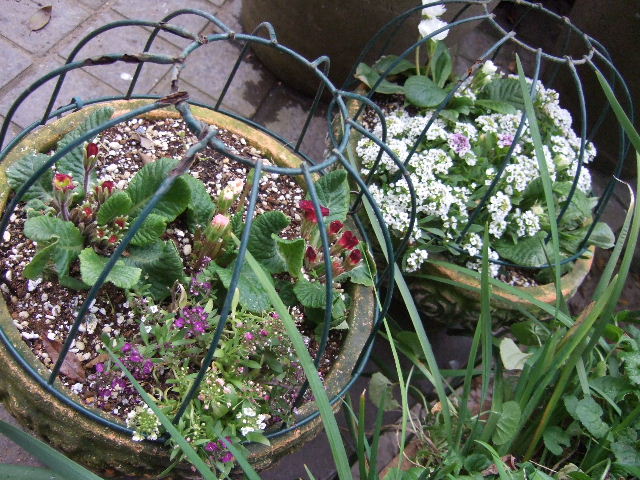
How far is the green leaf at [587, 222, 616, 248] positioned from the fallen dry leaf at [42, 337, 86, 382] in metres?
1.28

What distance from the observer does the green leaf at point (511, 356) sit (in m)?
1.52

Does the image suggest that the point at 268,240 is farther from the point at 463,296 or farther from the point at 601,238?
the point at 601,238

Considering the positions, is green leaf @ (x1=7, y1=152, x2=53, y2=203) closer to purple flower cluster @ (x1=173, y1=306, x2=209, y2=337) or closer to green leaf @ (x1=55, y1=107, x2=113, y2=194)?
green leaf @ (x1=55, y1=107, x2=113, y2=194)

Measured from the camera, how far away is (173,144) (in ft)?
4.92

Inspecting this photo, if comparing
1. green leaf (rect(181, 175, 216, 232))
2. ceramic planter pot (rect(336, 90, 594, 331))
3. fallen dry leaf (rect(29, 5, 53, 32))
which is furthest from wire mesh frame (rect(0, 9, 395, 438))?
fallen dry leaf (rect(29, 5, 53, 32))

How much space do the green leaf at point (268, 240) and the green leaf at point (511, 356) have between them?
568mm

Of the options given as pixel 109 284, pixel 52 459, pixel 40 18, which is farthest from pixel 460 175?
pixel 40 18

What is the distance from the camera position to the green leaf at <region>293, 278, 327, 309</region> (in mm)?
1280

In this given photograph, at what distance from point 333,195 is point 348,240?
0.15 m

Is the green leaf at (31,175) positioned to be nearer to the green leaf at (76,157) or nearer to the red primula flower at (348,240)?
the green leaf at (76,157)

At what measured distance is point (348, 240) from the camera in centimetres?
127

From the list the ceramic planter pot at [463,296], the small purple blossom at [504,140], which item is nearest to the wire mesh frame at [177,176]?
the ceramic planter pot at [463,296]

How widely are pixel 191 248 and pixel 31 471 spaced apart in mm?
540

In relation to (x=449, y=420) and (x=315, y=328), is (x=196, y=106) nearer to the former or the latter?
(x=315, y=328)
